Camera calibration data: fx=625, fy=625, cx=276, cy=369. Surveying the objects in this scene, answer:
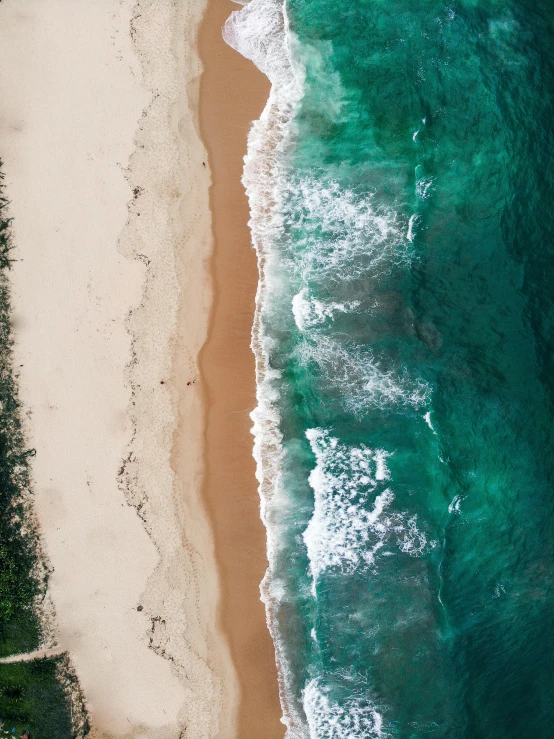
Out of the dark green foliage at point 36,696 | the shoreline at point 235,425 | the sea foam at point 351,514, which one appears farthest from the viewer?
the sea foam at point 351,514

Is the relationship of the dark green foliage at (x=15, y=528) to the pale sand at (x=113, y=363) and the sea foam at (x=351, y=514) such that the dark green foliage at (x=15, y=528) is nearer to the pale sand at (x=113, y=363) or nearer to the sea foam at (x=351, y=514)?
the pale sand at (x=113, y=363)

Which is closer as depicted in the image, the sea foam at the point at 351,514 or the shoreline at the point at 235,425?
the shoreline at the point at 235,425

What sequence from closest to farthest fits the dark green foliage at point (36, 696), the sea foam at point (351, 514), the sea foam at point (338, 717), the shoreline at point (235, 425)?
the dark green foliage at point (36, 696) < the sea foam at point (338, 717) < the shoreline at point (235, 425) < the sea foam at point (351, 514)

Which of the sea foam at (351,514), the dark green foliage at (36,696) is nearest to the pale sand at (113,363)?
the dark green foliage at (36,696)

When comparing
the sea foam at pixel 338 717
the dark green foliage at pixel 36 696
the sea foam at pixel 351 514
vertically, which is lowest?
the sea foam at pixel 338 717

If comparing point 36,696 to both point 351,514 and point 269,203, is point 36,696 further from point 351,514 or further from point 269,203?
point 269,203

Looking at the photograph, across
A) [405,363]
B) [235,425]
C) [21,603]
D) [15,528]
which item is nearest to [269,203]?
[405,363]
